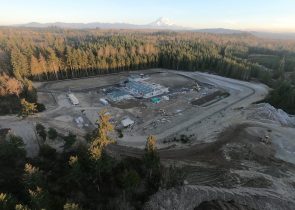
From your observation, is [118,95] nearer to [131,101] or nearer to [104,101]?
[131,101]

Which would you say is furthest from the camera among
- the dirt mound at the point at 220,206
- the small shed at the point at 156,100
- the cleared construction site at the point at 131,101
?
the small shed at the point at 156,100

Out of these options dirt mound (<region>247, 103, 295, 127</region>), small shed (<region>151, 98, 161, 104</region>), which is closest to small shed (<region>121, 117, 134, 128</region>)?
small shed (<region>151, 98, 161, 104</region>)

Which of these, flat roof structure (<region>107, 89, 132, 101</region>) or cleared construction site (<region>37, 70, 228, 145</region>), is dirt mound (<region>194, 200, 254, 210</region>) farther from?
flat roof structure (<region>107, 89, 132, 101</region>)

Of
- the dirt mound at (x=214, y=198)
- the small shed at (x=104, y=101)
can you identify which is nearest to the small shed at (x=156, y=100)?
the small shed at (x=104, y=101)

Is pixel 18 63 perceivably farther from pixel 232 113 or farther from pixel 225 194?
pixel 225 194

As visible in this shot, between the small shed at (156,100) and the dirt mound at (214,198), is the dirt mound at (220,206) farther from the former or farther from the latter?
the small shed at (156,100)

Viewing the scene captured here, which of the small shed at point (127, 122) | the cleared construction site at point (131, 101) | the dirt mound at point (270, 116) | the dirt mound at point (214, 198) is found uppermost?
the dirt mound at point (214, 198)

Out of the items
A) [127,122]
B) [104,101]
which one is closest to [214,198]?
[127,122]

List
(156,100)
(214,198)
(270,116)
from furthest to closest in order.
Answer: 1. (156,100)
2. (270,116)
3. (214,198)

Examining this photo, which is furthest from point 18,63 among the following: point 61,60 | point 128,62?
point 128,62
